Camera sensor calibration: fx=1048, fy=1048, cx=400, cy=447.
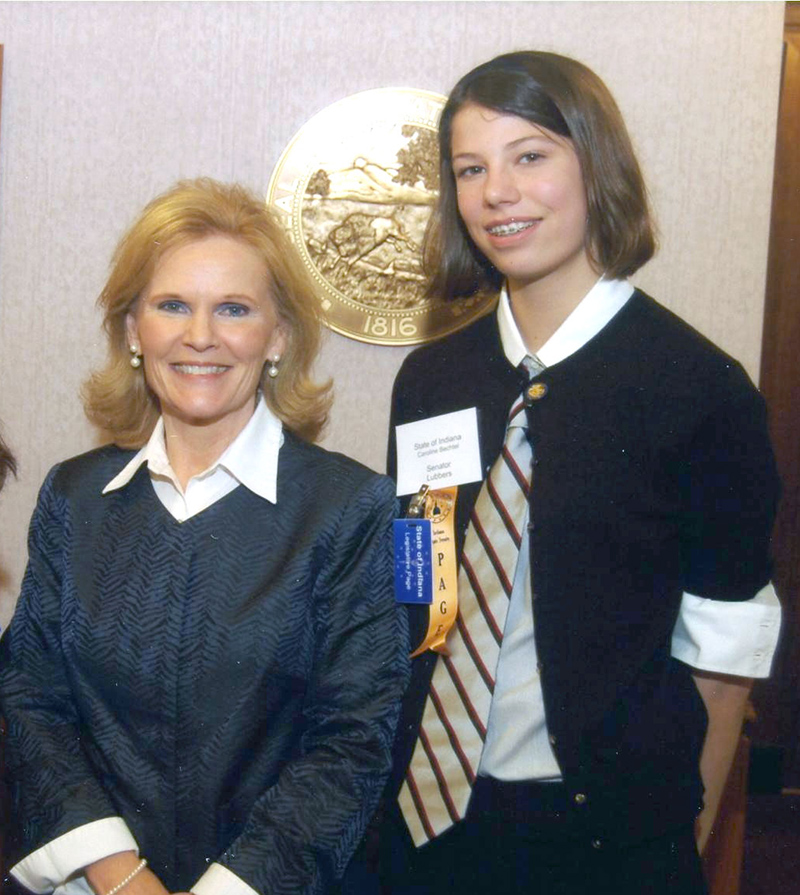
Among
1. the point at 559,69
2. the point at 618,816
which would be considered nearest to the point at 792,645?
the point at 618,816

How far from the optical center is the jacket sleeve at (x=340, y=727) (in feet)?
4.99

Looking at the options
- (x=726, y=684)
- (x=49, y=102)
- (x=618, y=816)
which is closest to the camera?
(x=618, y=816)

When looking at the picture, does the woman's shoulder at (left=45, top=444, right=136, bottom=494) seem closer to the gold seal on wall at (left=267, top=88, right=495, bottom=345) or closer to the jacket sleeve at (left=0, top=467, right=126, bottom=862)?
the jacket sleeve at (left=0, top=467, right=126, bottom=862)

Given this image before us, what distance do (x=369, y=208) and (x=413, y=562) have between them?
115cm

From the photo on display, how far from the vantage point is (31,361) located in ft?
8.45

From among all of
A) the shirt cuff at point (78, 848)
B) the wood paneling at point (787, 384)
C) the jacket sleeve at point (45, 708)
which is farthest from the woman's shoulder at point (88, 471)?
the wood paneling at point (787, 384)

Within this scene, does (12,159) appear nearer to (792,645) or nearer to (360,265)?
(360,265)

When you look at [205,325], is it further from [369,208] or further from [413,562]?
[369,208]

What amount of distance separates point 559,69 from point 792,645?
10.3ft

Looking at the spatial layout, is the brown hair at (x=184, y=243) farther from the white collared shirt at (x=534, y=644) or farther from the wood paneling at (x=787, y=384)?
the wood paneling at (x=787, y=384)

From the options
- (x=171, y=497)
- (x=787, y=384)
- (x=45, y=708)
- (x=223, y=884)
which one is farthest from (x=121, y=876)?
(x=787, y=384)

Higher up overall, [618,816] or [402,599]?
[402,599]

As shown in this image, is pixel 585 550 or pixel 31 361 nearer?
pixel 585 550

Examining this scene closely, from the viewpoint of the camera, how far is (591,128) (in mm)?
1603
